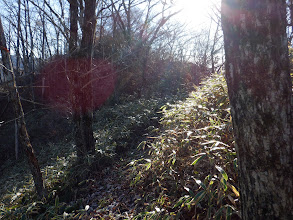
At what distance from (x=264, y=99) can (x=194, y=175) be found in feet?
5.16

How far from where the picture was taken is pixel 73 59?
3990mm

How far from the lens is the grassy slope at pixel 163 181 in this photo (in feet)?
6.55

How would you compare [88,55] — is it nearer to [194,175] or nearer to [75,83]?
[75,83]

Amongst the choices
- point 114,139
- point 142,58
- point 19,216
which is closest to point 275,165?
point 19,216

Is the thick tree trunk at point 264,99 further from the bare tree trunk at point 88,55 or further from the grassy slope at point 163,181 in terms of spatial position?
the bare tree trunk at point 88,55

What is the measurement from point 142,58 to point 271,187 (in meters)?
11.2

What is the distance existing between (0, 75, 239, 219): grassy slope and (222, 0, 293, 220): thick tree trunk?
2.14ft

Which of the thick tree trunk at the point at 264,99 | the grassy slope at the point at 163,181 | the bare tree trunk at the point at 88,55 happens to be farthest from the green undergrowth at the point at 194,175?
the bare tree trunk at the point at 88,55

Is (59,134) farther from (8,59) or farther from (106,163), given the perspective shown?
(8,59)

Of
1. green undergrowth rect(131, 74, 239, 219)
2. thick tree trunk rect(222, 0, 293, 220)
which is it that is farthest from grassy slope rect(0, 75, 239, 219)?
thick tree trunk rect(222, 0, 293, 220)

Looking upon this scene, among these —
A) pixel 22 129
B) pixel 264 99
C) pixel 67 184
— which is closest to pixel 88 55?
pixel 22 129

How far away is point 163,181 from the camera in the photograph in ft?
8.69

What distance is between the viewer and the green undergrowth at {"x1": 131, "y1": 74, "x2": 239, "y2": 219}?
73.9 inches

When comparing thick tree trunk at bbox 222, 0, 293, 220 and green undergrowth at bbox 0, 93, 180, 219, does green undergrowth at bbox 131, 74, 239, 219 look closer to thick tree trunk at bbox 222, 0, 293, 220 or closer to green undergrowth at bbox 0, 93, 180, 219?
thick tree trunk at bbox 222, 0, 293, 220
